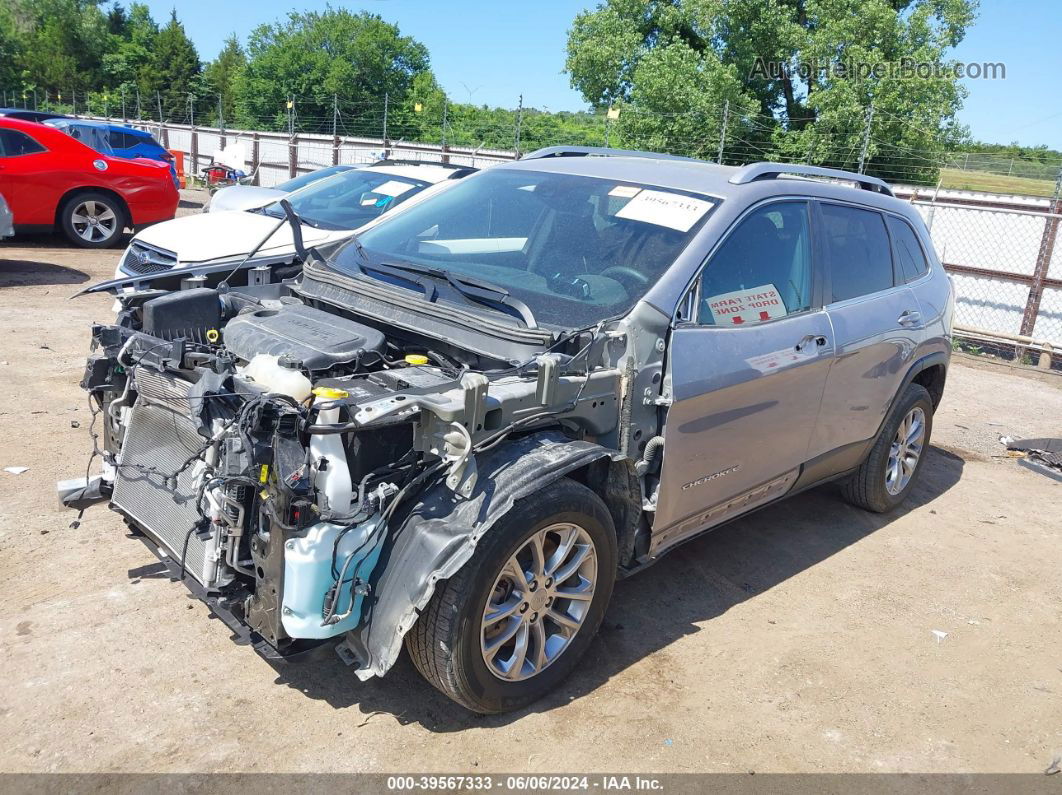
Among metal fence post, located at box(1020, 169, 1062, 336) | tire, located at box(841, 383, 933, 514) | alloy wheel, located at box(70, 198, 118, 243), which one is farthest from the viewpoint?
→ alloy wheel, located at box(70, 198, 118, 243)

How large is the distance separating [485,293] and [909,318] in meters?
2.67

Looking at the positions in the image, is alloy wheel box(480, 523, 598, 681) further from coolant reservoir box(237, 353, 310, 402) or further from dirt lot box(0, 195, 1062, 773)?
coolant reservoir box(237, 353, 310, 402)

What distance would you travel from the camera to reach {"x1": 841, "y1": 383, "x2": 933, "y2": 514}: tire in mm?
5250

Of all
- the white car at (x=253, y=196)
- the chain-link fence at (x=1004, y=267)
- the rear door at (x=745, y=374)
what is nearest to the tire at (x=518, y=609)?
the rear door at (x=745, y=374)

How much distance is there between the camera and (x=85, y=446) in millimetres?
5449

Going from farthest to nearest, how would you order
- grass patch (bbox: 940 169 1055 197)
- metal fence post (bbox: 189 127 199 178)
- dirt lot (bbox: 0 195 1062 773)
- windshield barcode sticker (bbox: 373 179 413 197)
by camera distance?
grass patch (bbox: 940 169 1055 197), metal fence post (bbox: 189 127 199 178), windshield barcode sticker (bbox: 373 179 413 197), dirt lot (bbox: 0 195 1062 773)

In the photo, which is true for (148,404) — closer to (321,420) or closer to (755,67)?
(321,420)

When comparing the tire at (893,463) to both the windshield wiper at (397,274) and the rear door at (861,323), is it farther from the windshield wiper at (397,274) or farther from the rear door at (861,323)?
the windshield wiper at (397,274)

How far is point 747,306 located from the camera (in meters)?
3.93

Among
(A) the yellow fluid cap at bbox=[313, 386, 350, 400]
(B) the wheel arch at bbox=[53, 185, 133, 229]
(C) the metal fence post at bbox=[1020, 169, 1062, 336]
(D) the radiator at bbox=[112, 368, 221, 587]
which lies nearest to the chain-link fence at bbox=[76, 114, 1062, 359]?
(C) the metal fence post at bbox=[1020, 169, 1062, 336]

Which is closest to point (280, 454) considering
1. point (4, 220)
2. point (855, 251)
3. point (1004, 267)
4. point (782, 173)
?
point (782, 173)

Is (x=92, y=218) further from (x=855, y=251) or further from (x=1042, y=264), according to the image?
(x=1042, y=264)

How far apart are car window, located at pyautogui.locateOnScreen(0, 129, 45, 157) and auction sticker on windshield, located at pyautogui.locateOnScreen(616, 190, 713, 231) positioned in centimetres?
1093

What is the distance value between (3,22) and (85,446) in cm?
6960
